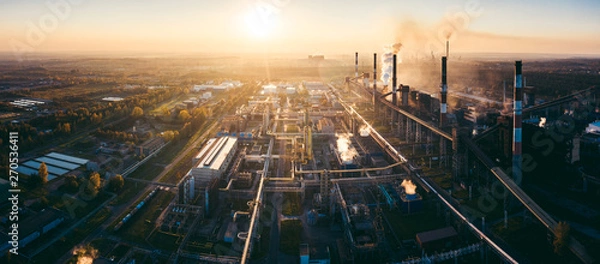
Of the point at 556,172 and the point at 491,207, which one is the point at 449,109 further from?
the point at 491,207

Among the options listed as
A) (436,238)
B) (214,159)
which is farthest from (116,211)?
(436,238)

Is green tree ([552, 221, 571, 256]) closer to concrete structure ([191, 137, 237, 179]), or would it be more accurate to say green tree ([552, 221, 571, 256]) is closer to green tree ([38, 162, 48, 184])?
concrete structure ([191, 137, 237, 179])

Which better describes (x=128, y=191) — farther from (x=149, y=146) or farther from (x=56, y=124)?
(x=56, y=124)

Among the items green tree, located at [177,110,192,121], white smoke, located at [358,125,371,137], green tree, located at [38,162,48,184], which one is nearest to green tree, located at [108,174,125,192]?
green tree, located at [38,162,48,184]

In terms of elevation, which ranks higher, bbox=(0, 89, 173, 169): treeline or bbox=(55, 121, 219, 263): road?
bbox=(0, 89, 173, 169): treeline

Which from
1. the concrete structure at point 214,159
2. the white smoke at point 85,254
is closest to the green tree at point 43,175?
the white smoke at point 85,254

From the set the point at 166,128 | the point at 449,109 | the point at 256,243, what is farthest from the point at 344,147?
the point at 166,128

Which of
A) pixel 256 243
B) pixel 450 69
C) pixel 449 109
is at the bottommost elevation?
pixel 256 243
